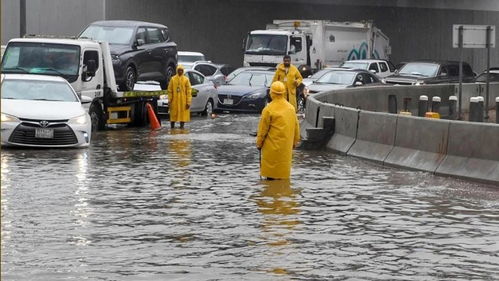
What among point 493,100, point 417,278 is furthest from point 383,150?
point 493,100

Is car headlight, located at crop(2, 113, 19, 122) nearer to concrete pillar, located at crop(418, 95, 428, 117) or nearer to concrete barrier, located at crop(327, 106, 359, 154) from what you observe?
concrete barrier, located at crop(327, 106, 359, 154)

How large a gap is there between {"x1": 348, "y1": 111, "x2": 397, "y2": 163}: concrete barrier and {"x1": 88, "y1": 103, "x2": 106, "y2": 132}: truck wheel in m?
8.33

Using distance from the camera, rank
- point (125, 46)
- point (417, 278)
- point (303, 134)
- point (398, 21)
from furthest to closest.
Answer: point (398, 21)
point (125, 46)
point (303, 134)
point (417, 278)

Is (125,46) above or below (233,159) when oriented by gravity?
above

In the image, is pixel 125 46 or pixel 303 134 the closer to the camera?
pixel 303 134

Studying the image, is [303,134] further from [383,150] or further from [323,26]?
[323,26]

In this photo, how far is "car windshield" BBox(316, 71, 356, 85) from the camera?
40.2 m

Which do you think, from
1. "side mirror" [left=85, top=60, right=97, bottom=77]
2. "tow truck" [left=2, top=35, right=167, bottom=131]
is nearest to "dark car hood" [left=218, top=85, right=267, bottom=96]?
"tow truck" [left=2, top=35, right=167, bottom=131]

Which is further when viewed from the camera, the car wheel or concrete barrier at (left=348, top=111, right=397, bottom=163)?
the car wheel

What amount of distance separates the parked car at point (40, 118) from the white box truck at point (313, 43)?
25.6 metres

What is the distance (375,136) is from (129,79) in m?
12.0

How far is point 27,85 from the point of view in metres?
24.0

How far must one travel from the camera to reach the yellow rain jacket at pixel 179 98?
31.2 meters

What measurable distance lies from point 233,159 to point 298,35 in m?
29.1
